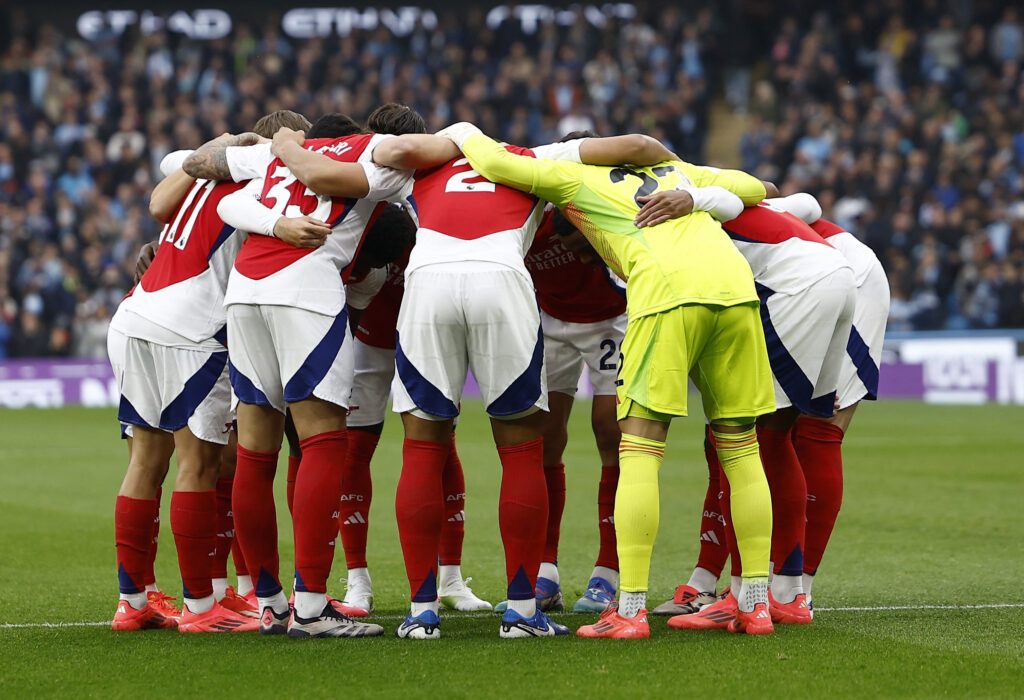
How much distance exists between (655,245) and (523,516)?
3.83 feet

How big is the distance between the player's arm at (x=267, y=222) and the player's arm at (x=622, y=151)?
1.10m

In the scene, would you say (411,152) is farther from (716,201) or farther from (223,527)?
(223,527)

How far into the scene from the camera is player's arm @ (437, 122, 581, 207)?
194 inches

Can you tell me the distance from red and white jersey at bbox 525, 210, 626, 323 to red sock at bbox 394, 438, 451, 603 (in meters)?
1.41

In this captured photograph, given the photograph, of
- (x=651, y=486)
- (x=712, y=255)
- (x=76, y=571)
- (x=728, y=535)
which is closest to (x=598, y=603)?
(x=728, y=535)

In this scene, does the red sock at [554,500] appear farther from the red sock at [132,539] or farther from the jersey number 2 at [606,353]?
the red sock at [132,539]

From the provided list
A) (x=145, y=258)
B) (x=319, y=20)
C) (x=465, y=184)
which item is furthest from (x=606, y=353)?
(x=319, y=20)

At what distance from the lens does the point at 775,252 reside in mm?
5367

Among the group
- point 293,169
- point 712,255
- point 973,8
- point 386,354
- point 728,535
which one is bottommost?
point 728,535

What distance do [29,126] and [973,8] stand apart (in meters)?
18.6

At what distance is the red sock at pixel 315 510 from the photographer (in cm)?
491

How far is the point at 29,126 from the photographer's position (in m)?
24.9

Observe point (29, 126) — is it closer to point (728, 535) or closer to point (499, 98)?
point (499, 98)

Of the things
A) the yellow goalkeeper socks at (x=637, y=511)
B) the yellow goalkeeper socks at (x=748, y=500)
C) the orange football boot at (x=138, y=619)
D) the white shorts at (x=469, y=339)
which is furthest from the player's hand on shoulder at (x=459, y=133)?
the orange football boot at (x=138, y=619)
